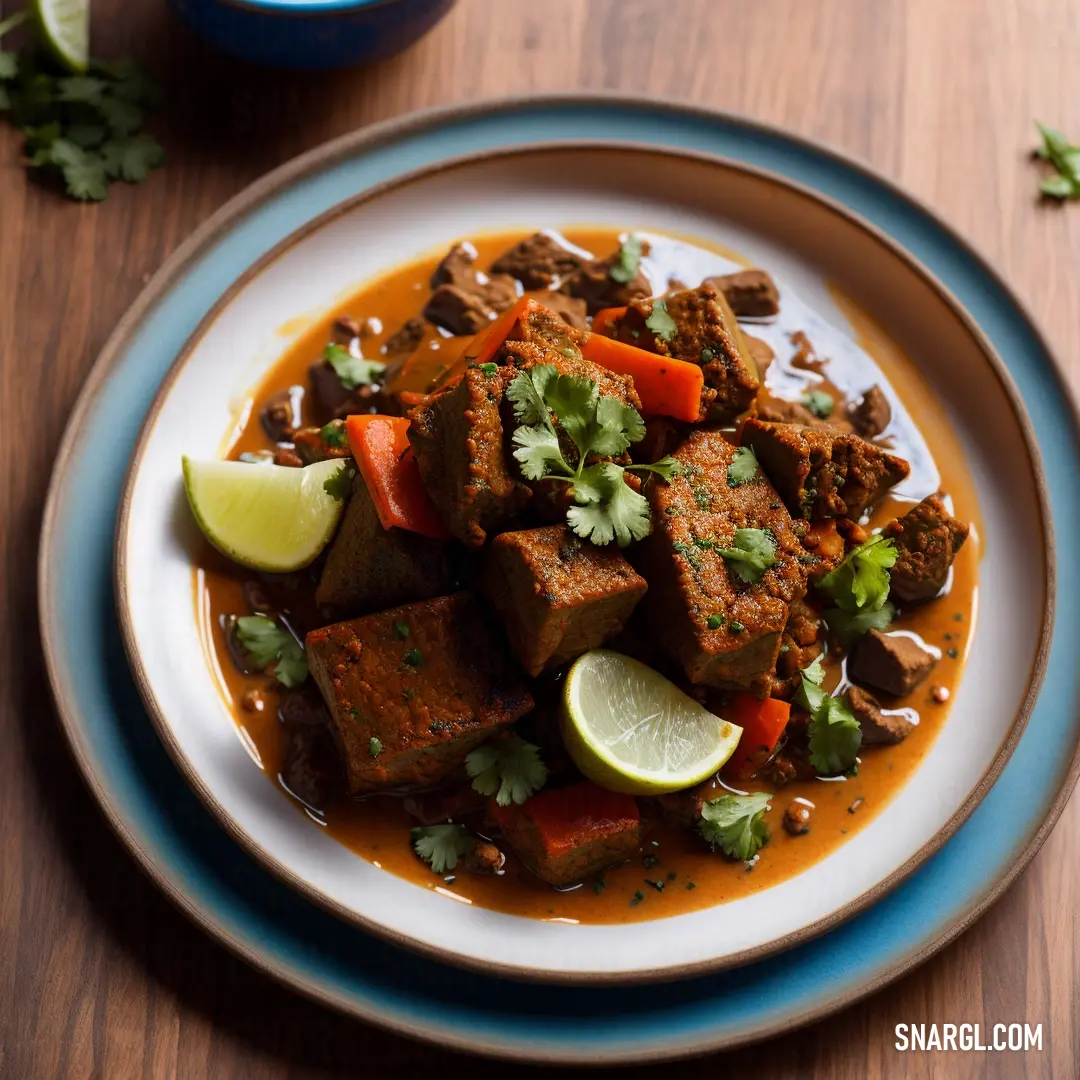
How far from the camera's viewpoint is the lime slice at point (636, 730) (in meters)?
3.76

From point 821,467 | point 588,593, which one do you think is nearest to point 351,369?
point 588,593

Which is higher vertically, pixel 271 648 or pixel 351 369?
pixel 351 369

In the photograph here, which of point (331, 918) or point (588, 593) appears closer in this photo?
point (588, 593)

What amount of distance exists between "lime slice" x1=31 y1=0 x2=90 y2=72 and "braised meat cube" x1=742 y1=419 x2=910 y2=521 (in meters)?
3.18

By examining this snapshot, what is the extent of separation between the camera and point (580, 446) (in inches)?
147

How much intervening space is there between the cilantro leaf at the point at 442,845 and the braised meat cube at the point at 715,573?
96 cm

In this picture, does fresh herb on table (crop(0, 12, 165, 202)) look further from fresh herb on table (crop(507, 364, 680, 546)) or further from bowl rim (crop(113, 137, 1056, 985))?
fresh herb on table (crop(507, 364, 680, 546))

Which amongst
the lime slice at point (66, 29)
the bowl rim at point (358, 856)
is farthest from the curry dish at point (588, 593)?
the lime slice at point (66, 29)

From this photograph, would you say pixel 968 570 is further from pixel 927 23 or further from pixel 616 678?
pixel 927 23

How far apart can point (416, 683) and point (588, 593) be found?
66 centimetres

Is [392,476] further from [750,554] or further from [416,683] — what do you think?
[750,554]

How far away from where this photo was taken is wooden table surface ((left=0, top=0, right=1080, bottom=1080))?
4051mm
